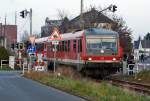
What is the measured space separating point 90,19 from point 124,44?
5.93 m

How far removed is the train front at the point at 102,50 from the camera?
1325 inches

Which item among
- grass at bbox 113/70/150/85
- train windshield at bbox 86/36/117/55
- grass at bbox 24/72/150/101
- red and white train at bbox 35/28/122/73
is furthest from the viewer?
train windshield at bbox 86/36/117/55

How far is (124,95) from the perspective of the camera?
60.7ft

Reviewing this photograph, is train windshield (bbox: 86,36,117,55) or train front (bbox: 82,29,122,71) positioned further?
train windshield (bbox: 86,36,117,55)

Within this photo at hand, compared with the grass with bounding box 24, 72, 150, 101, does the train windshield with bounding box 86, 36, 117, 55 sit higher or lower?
higher

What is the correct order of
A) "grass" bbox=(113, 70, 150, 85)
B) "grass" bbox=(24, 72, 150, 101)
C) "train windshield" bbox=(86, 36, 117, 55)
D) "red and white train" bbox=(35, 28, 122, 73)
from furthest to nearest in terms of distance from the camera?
"train windshield" bbox=(86, 36, 117, 55) < "grass" bbox=(113, 70, 150, 85) < "red and white train" bbox=(35, 28, 122, 73) < "grass" bbox=(24, 72, 150, 101)

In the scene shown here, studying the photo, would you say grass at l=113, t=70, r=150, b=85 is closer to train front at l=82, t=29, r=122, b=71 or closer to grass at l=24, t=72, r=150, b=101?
train front at l=82, t=29, r=122, b=71

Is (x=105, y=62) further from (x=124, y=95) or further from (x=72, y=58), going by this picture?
(x=124, y=95)

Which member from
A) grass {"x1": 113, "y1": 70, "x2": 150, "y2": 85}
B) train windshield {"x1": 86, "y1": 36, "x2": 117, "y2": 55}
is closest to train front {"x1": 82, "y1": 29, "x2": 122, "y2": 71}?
train windshield {"x1": 86, "y1": 36, "x2": 117, "y2": 55}

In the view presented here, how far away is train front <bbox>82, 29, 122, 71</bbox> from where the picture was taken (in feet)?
110

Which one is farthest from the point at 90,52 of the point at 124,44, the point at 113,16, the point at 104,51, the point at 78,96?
the point at 113,16

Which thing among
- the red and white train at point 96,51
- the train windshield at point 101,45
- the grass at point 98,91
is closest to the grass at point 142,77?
the red and white train at point 96,51

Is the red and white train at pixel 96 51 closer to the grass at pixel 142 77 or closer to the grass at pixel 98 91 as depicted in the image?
the grass at pixel 142 77

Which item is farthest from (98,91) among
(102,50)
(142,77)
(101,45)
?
(142,77)
